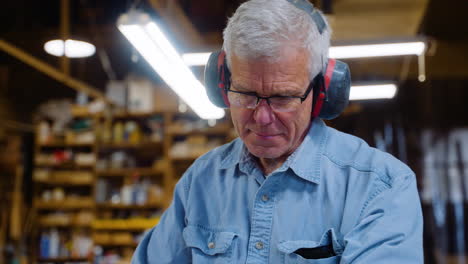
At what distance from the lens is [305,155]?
1340 mm

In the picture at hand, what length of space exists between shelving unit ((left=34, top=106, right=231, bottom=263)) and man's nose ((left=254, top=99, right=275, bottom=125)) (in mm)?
6595

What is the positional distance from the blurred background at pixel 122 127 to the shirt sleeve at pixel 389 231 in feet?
14.7

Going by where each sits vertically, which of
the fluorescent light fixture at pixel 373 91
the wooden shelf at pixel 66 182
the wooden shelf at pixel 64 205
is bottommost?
the wooden shelf at pixel 64 205

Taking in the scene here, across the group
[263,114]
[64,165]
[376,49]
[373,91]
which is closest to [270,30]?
[263,114]

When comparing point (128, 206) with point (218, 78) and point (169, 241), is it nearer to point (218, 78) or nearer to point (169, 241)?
point (169, 241)

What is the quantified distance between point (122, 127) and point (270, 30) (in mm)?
7652

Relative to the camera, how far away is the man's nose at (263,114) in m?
1.27

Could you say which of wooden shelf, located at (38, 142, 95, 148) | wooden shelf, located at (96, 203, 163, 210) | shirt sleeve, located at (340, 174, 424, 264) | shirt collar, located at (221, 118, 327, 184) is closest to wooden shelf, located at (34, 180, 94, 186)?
wooden shelf, located at (96, 203, 163, 210)

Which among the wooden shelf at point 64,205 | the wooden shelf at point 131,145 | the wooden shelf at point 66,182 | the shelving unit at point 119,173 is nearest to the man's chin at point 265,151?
the shelving unit at point 119,173

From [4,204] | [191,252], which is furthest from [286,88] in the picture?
[4,204]

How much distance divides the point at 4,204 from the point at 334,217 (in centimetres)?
906

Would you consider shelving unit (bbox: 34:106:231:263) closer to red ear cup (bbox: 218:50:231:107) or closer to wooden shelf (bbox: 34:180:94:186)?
wooden shelf (bbox: 34:180:94:186)

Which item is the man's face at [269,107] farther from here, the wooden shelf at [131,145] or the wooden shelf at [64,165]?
the wooden shelf at [64,165]

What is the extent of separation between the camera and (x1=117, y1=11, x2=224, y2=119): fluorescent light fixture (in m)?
2.68
